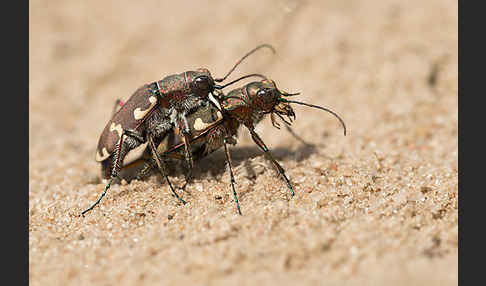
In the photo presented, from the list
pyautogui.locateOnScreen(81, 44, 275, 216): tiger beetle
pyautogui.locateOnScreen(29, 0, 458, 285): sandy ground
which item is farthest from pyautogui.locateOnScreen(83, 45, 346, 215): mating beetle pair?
pyautogui.locateOnScreen(29, 0, 458, 285): sandy ground

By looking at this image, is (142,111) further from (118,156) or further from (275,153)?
(275,153)

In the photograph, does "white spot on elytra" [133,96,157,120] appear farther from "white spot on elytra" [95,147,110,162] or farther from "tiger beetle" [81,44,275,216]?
"white spot on elytra" [95,147,110,162]

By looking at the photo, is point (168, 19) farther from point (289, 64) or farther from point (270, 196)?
point (270, 196)

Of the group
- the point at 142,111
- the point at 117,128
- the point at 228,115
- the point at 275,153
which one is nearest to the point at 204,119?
the point at 228,115

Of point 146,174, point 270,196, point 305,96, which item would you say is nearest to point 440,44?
point 305,96

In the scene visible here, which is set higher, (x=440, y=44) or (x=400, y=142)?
(x=440, y=44)

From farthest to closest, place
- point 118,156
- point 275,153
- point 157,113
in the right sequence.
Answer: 1. point 275,153
2. point 157,113
3. point 118,156
